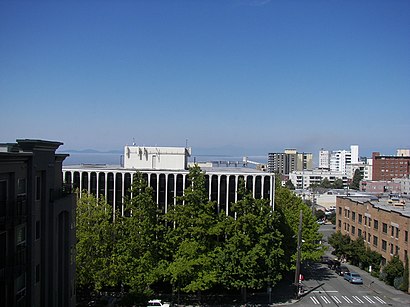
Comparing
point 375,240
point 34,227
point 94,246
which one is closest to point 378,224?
point 375,240

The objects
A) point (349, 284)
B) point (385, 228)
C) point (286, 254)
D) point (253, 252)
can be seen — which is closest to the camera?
point (253, 252)

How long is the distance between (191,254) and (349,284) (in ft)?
58.0

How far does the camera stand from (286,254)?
3797cm

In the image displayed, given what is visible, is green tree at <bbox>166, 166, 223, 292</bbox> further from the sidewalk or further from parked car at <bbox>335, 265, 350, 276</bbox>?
parked car at <bbox>335, 265, 350, 276</bbox>

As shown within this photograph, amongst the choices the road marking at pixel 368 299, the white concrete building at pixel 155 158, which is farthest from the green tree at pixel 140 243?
the road marking at pixel 368 299

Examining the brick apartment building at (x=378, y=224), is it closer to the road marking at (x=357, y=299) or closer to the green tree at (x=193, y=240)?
the road marking at (x=357, y=299)

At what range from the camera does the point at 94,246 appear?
95.7ft

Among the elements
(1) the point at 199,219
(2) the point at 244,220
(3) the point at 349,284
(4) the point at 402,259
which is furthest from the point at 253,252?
(4) the point at 402,259

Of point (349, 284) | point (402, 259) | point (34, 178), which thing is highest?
point (34, 178)

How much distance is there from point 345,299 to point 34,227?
27.4 meters

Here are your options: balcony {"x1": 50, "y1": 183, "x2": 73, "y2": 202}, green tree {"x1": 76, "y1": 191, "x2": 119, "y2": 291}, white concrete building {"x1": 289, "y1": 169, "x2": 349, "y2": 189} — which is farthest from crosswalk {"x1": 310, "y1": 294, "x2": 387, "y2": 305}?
white concrete building {"x1": 289, "y1": 169, "x2": 349, "y2": 189}

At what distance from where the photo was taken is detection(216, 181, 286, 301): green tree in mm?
32250

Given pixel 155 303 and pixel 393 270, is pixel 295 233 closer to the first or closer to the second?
pixel 393 270

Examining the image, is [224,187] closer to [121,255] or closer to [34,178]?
[121,255]
